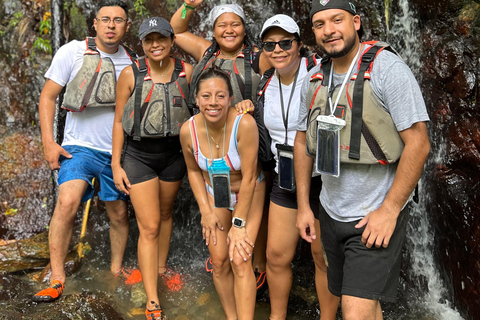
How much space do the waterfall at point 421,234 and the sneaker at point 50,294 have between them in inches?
138

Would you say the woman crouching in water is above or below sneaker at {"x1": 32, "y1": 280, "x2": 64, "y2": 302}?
above

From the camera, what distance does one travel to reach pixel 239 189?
4090 millimetres

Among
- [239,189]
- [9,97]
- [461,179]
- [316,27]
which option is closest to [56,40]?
[9,97]

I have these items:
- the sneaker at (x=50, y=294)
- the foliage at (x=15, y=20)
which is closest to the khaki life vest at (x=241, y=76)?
the sneaker at (x=50, y=294)

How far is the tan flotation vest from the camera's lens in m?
2.85

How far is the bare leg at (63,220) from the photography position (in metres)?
4.80

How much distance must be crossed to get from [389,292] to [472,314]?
180 centimetres

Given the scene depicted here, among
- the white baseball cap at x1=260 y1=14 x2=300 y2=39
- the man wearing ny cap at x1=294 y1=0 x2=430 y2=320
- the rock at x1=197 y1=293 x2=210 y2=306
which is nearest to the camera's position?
the man wearing ny cap at x1=294 y1=0 x2=430 y2=320

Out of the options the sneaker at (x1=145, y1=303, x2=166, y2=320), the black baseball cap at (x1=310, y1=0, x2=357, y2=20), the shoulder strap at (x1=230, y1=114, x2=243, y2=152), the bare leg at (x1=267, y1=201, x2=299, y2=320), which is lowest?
the sneaker at (x1=145, y1=303, x2=166, y2=320)

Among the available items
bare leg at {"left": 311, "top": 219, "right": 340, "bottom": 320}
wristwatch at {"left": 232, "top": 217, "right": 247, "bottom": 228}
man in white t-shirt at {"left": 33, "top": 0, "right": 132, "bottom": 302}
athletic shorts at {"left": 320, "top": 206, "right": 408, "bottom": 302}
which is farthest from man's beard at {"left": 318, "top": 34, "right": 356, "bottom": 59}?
man in white t-shirt at {"left": 33, "top": 0, "right": 132, "bottom": 302}

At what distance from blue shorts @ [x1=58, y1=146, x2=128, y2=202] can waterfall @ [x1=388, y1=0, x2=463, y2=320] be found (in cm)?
318

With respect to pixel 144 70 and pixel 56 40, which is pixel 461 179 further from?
pixel 56 40

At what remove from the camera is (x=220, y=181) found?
4.05 metres

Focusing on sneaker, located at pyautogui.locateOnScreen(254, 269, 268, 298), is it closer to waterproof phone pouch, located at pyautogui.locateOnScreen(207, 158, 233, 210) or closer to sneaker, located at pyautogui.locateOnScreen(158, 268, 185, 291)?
sneaker, located at pyautogui.locateOnScreen(158, 268, 185, 291)
